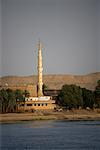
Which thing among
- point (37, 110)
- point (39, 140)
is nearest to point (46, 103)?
point (37, 110)

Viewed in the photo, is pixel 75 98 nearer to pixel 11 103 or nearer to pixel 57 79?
pixel 11 103

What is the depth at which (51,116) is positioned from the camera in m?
45.5

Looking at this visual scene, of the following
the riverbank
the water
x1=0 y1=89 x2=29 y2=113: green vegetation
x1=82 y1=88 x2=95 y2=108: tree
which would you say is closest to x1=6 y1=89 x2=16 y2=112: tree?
x1=0 y1=89 x2=29 y2=113: green vegetation

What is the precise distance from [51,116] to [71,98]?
470 centimetres

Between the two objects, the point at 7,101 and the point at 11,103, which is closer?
the point at 7,101

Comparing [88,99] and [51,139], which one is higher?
[88,99]

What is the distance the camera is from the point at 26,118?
43781 mm

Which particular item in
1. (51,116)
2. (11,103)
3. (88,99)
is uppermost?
(88,99)

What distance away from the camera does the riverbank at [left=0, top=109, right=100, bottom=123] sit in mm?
43362

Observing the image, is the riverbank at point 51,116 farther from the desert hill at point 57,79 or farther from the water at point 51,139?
the desert hill at point 57,79

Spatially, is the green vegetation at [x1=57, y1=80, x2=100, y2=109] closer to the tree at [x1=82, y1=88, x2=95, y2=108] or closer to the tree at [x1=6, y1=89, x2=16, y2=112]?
the tree at [x1=82, y1=88, x2=95, y2=108]

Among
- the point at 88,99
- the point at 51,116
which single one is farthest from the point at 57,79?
the point at 51,116

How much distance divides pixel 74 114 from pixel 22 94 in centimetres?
759

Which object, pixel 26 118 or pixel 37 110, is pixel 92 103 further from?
pixel 26 118
